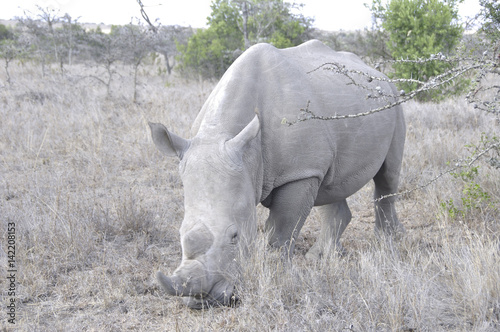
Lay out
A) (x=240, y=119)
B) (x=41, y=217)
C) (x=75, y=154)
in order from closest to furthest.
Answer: (x=240, y=119), (x=41, y=217), (x=75, y=154)

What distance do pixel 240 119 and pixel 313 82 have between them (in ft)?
2.72

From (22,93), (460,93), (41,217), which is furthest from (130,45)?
(41,217)

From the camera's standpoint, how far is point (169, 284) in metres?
2.44

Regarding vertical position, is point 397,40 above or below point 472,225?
above

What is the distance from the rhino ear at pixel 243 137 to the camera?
9.69 ft

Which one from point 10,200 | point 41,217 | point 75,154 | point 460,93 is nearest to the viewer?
point 41,217

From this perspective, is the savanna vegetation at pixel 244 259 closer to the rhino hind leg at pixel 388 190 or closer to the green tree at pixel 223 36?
the rhino hind leg at pixel 388 190

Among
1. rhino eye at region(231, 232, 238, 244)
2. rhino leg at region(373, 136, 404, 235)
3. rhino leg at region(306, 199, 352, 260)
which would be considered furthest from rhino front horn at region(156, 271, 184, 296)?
rhino leg at region(373, 136, 404, 235)

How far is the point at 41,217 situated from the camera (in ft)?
13.8

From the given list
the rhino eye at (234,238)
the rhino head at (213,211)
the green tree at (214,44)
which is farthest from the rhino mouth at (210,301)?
the green tree at (214,44)

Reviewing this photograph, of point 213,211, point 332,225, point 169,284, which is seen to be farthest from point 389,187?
point 169,284

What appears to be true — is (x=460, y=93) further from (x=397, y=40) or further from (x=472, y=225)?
(x=472, y=225)

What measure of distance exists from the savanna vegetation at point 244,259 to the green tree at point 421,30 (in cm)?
260

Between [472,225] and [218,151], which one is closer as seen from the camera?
[218,151]
